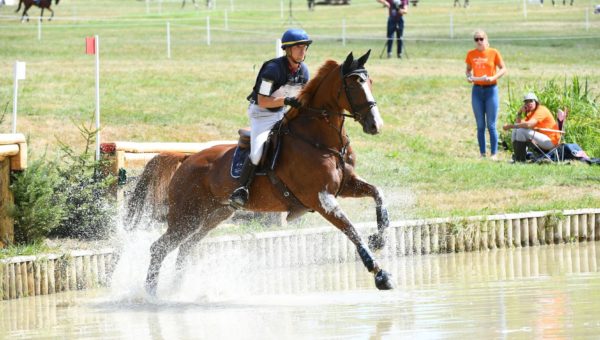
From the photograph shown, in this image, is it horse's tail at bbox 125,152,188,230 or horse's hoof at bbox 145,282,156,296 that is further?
horse's tail at bbox 125,152,188,230

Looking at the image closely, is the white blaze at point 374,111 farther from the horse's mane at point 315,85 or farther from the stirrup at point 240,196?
the stirrup at point 240,196

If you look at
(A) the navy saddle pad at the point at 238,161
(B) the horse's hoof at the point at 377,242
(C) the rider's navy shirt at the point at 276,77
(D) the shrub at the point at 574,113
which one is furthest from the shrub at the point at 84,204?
(D) the shrub at the point at 574,113

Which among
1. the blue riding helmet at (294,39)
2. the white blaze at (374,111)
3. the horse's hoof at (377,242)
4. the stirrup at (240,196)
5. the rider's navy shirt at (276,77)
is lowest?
the horse's hoof at (377,242)

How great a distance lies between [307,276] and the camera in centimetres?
1204

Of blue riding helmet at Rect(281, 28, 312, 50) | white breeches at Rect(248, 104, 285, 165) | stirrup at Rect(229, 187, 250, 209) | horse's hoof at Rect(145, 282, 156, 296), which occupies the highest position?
blue riding helmet at Rect(281, 28, 312, 50)

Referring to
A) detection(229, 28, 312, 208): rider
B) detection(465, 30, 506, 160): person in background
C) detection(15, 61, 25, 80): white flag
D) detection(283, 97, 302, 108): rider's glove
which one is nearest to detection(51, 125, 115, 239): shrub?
detection(15, 61, 25, 80): white flag

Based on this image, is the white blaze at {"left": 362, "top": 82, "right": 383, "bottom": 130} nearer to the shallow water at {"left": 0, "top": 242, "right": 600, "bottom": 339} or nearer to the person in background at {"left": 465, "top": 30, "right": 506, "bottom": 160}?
the shallow water at {"left": 0, "top": 242, "right": 600, "bottom": 339}

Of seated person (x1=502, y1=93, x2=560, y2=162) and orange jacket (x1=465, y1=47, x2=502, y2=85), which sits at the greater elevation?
orange jacket (x1=465, y1=47, x2=502, y2=85)

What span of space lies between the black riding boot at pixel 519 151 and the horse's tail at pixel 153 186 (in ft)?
25.3

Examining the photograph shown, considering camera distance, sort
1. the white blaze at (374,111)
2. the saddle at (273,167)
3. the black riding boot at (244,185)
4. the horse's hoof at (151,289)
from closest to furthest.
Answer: the white blaze at (374,111) < the saddle at (273,167) < the black riding boot at (244,185) < the horse's hoof at (151,289)

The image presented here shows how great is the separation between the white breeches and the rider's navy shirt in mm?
169

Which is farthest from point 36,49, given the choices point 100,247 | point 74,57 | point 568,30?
point 100,247

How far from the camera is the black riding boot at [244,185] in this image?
34.5 feet

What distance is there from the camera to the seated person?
58.8 feet
